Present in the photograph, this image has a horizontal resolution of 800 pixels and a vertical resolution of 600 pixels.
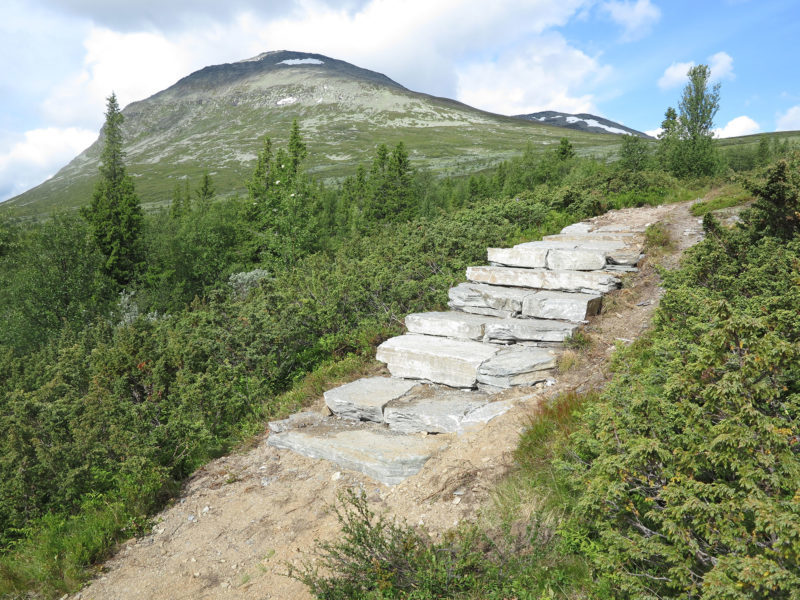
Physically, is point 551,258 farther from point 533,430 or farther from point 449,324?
point 533,430

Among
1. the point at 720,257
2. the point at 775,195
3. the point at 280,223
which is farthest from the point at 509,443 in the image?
the point at 280,223

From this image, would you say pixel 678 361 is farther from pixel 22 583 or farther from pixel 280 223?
pixel 280 223

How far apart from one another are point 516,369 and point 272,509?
139 inches

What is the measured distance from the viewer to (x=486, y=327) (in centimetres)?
742

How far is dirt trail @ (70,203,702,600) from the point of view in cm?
422

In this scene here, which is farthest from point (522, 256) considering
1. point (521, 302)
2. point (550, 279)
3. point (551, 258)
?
point (521, 302)

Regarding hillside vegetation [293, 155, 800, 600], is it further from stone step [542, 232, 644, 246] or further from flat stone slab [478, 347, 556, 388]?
stone step [542, 232, 644, 246]

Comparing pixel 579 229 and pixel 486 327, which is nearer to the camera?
pixel 486 327

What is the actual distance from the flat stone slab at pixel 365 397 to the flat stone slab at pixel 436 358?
246mm

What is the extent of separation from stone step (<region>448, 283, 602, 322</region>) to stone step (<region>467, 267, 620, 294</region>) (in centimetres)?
16

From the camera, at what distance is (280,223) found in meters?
21.6

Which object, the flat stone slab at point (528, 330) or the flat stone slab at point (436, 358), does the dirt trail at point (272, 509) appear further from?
the flat stone slab at point (436, 358)

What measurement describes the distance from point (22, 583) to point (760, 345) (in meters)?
6.82

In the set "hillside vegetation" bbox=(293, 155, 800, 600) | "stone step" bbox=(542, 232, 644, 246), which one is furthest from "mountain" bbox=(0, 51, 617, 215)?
"hillside vegetation" bbox=(293, 155, 800, 600)
